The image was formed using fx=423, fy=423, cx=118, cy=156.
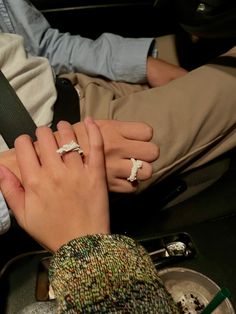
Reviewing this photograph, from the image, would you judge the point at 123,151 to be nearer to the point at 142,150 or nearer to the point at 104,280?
the point at 142,150

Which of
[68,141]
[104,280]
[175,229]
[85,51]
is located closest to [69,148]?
[68,141]

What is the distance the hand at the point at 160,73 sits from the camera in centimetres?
87

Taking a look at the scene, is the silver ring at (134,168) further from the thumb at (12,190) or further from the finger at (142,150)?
the thumb at (12,190)

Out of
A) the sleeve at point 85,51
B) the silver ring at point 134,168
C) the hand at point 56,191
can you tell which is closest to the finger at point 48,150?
the hand at point 56,191

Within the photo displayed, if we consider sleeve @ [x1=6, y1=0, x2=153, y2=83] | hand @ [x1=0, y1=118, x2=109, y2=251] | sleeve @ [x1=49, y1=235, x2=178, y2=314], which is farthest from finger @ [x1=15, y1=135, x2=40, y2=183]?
sleeve @ [x1=6, y1=0, x2=153, y2=83]

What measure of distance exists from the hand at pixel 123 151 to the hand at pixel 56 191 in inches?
1.4

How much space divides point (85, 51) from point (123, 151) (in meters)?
0.39

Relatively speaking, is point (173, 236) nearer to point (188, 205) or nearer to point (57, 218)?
point (188, 205)

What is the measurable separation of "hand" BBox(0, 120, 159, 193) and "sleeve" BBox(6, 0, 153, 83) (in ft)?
1.03

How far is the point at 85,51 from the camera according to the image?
90cm

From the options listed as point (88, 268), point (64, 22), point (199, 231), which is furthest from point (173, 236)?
point (64, 22)

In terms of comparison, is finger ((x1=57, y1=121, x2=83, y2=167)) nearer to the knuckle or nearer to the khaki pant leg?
the knuckle

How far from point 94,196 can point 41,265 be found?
257mm

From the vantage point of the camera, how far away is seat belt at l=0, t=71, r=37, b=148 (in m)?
0.66
